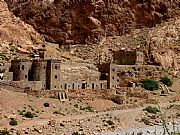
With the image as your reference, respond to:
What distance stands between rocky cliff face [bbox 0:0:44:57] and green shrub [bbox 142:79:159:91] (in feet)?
54.2

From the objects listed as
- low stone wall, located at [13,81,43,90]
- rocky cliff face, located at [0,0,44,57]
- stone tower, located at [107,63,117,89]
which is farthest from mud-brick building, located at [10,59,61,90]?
rocky cliff face, located at [0,0,44,57]

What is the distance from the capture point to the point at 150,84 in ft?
167

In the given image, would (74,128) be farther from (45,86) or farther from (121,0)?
(121,0)

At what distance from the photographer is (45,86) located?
135ft

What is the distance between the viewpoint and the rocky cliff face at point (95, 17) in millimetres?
68562

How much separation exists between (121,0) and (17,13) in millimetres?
19281

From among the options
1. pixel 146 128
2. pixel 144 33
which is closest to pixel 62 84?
pixel 146 128

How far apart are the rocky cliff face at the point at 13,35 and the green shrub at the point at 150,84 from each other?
54.2 feet

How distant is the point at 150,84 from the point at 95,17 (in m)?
23.2

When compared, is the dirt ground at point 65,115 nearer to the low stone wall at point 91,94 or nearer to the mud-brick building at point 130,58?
the low stone wall at point 91,94

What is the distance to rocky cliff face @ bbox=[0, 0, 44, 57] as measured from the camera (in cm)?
5497

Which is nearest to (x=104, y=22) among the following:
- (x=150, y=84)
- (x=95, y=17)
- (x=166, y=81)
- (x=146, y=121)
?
(x=95, y=17)

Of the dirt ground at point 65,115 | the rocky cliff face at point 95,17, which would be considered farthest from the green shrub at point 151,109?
the rocky cliff face at point 95,17

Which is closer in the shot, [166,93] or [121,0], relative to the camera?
[166,93]
